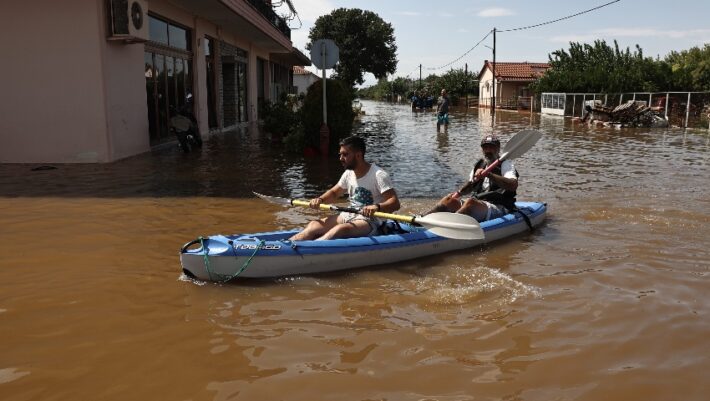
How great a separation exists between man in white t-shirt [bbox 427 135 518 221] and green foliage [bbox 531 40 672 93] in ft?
87.6

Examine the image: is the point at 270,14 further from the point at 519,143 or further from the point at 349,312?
the point at 349,312

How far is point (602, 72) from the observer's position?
3156 centimetres

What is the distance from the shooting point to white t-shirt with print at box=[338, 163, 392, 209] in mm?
5266

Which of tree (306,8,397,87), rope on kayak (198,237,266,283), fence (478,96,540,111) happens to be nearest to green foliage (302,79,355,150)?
rope on kayak (198,237,266,283)

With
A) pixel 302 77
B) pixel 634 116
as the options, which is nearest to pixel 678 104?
pixel 634 116

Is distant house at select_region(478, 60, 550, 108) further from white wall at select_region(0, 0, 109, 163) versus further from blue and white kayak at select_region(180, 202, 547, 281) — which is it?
blue and white kayak at select_region(180, 202, 547, 281)

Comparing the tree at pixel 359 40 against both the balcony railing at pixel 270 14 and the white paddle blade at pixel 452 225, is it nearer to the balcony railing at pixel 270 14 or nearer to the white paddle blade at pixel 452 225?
the balcony railing at pixel 270 14

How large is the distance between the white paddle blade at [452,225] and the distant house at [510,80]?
138 feet

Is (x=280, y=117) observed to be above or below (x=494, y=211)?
above

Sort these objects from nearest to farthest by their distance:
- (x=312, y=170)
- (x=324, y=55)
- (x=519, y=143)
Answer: (x=519, y=143), (x=312, y=170), (x=324, y=55)

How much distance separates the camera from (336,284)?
4.89 metres

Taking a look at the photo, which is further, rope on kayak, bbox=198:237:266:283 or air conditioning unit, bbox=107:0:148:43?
air conditioning unit, bbox=107:0:148:43

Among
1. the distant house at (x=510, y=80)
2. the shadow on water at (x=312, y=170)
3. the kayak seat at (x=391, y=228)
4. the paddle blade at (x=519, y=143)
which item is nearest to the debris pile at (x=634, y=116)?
the shadow on water at (x=312, y=170)

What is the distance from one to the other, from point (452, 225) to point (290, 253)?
4.66 feet
